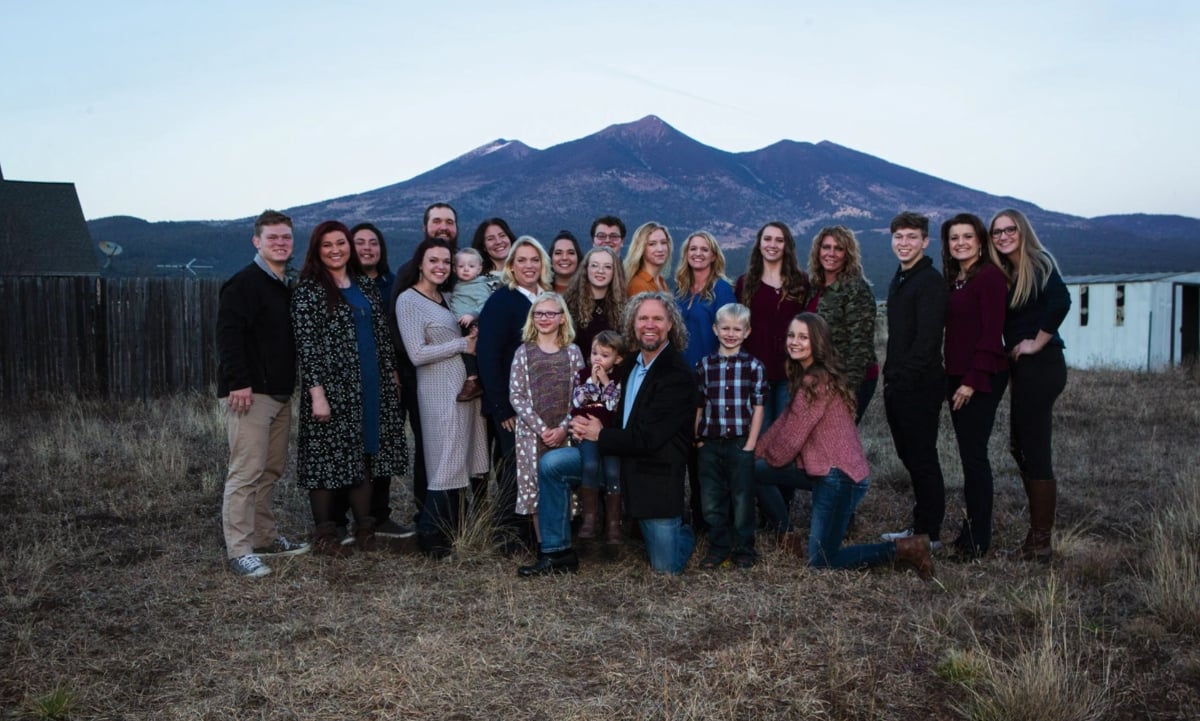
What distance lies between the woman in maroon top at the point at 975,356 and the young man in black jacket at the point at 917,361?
3.5 inches

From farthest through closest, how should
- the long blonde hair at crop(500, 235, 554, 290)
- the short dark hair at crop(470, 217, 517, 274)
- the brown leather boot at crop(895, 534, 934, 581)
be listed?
1. the short dark hair at crop(470, 217, 517, 274)
2. the long blonde hair at crop(500, 235, 554, 290)
3. the brown leather boot at crop(895, 534, 934, 581)

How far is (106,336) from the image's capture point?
1200cm

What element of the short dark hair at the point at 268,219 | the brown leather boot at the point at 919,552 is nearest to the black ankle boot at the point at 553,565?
the brown leather boot at the point at 919,552

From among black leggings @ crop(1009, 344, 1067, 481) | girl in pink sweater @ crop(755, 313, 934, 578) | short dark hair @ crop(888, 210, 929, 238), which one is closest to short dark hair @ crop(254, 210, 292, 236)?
girl in pink sweater @ crop(755, 313, 934, 578)

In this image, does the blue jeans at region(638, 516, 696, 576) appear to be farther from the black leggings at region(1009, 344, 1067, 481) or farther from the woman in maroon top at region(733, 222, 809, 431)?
the black leggings at region(1009, 344, 1067, 481)

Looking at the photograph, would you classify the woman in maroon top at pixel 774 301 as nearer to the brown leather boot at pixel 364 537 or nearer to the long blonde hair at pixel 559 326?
the long blonde hair at pixel 559 326

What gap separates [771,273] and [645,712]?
2.93 meters

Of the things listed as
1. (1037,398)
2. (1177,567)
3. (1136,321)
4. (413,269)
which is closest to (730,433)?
(1037,398)

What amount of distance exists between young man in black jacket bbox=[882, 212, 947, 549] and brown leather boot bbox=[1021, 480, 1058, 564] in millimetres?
449

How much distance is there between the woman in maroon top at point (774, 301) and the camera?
5344mm

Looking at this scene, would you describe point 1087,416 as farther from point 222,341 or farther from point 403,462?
point 222,341

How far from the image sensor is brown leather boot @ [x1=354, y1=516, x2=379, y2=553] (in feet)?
17.2

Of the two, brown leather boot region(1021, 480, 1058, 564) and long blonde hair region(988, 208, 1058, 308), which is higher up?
long blonde hair region(988, 208, 1058, 308)

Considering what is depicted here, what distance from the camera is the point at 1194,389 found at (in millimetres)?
13195
